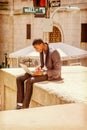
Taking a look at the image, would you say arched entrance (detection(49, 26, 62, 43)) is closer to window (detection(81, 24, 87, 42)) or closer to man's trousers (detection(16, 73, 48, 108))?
window (detection(81, 24, 87, 42))

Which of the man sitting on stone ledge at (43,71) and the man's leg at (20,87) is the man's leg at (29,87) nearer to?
the man sitting on stone ledge at (43,71)

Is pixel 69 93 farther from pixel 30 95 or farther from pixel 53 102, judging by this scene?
pixel 30 95

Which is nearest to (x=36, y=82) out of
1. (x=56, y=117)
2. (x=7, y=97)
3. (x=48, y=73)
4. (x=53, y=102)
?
(x=48, y=73)

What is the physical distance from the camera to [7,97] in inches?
281

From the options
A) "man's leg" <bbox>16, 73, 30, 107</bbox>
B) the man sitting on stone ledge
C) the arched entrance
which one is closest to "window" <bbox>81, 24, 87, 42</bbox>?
the arched entrance

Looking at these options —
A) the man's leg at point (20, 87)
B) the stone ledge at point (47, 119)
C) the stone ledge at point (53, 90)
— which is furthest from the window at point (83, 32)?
the stone ledge at point (47, 119)

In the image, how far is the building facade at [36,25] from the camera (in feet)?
47.1

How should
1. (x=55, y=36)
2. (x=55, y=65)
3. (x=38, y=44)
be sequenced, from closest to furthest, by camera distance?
(x=38, y=44) < (x=55, y=65) < (x=55, y=36)

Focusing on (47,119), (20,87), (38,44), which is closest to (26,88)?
(20,87)

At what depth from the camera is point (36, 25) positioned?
17.4 metres

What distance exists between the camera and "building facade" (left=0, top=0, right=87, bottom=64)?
565 inches

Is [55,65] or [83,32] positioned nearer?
[55,65]

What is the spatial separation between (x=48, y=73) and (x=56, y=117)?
98.7 inches

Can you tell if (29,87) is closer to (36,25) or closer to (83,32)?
(83,32)
